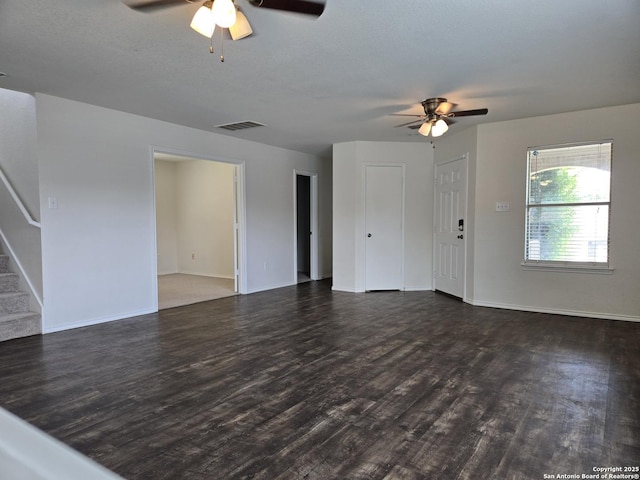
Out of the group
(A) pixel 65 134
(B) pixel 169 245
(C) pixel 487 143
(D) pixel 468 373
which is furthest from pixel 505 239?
(B) pixel 169 245

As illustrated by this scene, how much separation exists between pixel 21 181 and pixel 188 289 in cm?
303

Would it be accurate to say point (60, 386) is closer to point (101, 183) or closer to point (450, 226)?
point (101, 183)

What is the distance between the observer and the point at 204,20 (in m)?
2.08

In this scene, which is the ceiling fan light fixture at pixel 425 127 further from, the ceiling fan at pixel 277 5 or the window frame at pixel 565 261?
the ceiling fan at pixel 277 5

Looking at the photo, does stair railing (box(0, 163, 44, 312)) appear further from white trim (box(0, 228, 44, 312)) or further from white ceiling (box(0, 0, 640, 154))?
white ceiling (box(0, 0, 640, 154))

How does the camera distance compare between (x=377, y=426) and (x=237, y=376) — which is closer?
(x=377, y=426)

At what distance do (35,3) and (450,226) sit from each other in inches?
207

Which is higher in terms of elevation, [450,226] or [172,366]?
[450,226]

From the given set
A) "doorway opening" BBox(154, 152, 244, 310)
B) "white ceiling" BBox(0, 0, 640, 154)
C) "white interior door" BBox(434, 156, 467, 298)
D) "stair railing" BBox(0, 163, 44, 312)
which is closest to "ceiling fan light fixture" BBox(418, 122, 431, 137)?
"white ceiling" BBox(0, 0, 640, 154)

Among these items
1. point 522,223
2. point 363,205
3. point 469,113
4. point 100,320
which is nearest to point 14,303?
point 100,320

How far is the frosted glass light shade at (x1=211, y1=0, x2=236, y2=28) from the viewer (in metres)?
1.92

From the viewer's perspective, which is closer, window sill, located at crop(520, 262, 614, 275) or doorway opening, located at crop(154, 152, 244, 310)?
window sill, located at crop(520, 262, 614, 275)

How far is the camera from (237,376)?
287 cm

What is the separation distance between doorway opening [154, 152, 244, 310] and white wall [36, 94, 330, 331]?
238cm
